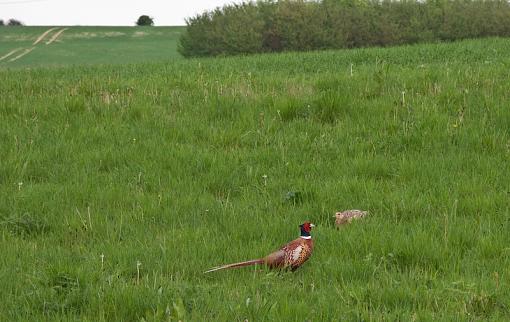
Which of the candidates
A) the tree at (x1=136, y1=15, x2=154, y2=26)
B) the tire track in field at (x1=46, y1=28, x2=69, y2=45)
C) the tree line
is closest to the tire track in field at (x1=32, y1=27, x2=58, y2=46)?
the tire track in field at (x1=46, y1=28, x2=69, y2=45)

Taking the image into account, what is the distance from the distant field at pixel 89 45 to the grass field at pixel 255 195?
42065mm

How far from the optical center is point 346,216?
5613 millimetres

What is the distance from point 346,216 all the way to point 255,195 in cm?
123

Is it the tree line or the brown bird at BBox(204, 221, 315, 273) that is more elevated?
the tree line

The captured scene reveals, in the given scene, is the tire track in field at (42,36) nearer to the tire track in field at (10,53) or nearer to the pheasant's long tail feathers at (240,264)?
the tire track in field at (10,53)

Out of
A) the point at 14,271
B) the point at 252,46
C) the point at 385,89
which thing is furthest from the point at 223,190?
the point at 252,46

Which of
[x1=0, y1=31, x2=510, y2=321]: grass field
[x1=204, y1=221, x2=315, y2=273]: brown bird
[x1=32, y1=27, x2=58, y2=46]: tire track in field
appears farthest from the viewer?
[x1=32, y1=27, x2=58, y2=46]: tire track in field

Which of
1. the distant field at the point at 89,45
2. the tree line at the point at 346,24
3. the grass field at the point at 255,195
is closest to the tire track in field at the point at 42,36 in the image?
the distant field at the point at 89,45

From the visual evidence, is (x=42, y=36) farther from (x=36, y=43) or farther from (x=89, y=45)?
(x=89, y=45)

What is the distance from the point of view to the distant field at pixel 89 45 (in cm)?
5838

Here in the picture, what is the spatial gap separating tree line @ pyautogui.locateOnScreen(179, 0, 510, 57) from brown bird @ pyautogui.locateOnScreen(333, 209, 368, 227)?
43.7 meters

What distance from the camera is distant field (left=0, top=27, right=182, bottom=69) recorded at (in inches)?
2298

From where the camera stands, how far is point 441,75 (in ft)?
34.2

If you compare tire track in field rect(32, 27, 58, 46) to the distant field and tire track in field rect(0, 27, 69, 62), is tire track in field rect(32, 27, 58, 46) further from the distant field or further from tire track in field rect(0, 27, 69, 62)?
the distant field
